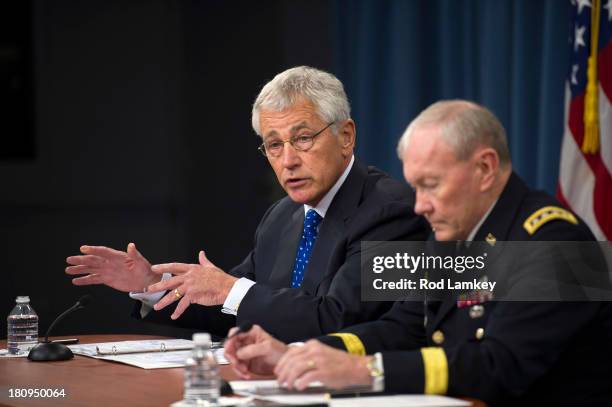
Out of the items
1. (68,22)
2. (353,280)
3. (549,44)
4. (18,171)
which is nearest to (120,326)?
(18,171)

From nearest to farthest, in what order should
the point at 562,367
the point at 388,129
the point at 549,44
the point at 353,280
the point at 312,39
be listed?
the point at 562,367
the point at 353,280
the point at 549,44
the point at 388,129
the point at 312,39

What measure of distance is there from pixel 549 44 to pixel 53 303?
11.9 feet

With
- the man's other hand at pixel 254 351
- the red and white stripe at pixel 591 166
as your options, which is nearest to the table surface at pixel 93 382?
the man's other hand at pixel 254 351

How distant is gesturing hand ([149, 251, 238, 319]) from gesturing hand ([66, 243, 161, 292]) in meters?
0.34

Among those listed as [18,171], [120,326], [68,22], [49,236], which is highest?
[68,22]

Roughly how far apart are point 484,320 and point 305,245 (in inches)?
44.2

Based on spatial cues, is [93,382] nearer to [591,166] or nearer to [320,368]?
[320,368]

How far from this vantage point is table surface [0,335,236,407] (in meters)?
2.17

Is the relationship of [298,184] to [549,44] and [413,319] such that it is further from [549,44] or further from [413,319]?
[549,44]

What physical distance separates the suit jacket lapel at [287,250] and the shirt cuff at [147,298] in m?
0.37

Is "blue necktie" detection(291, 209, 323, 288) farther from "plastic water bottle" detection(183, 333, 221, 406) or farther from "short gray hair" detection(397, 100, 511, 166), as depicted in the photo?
"plastic water bottle" detection(183, 333, 221, 406)

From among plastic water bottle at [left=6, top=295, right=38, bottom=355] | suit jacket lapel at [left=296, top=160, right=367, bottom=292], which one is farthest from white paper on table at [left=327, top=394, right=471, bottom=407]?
plastic water bottle at [left=6, top=295, right=38, bottom=355]

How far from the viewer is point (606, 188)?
4246 millimetres

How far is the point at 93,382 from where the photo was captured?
241 centimetres
